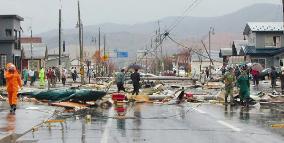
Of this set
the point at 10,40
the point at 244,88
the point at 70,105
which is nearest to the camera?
the point at 70,105

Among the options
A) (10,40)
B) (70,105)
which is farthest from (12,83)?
(10,40)

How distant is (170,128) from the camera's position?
1833 cm

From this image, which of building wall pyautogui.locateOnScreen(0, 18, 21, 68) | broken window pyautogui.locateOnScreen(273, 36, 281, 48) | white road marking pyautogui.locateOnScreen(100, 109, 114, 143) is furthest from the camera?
broken window pyautogui.locateOnScreen(273, 36, 281, 48)

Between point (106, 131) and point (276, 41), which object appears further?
point (276, 41)

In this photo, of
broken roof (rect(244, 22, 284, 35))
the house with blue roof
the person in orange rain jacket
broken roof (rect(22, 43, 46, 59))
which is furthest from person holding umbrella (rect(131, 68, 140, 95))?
broken roof (rect(22, 43, 46, 59))

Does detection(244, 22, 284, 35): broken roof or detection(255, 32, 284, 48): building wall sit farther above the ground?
detection(244, 22, 284, 35): broken roof

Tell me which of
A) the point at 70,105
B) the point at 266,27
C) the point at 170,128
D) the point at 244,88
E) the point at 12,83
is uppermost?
the point at 266,27

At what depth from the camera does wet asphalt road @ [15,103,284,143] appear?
50.9ft

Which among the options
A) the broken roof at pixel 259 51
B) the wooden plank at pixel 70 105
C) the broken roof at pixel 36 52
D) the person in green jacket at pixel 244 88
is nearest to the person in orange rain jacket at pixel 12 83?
the wooden plank at pixel 70 105

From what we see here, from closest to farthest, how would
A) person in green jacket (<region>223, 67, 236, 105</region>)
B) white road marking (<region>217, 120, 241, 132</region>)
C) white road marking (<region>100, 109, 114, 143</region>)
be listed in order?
white road marking (<region>100, 109, 114, 143</region>), white road marking (<region>217, 120, 241, 132</region>), person in green jacket (<region>223, 67, 236, 105</region>)

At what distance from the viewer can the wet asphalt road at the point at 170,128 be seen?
50.9 ft

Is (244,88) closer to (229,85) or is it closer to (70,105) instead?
(229,85)

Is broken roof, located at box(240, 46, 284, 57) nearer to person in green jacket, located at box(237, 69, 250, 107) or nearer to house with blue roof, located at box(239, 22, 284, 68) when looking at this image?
house with blue roof, located at box(239, 22, 284, 68)

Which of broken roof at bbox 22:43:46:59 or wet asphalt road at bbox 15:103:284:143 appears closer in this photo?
wet asphalt road at bbox 15:103:284:143
